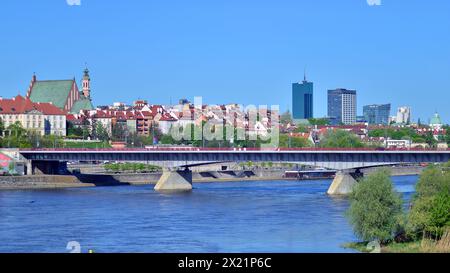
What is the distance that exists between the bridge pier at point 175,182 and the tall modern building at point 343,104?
4434 inches

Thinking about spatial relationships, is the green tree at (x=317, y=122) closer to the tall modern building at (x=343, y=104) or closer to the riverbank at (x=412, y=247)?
the tall modern building at (x=343, y=104)

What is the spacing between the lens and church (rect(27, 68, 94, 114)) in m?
73.9

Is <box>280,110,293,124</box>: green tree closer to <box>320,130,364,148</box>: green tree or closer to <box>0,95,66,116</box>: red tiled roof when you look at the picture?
<box>320,130,364,148</box>: green tree

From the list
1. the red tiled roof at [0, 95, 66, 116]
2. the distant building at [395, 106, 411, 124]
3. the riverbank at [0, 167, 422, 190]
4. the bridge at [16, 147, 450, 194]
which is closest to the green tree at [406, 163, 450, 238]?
the bridge at [16, 147, 450, 194]

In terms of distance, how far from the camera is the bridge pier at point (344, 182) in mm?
35594

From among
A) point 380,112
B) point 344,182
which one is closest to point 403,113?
point 380,112

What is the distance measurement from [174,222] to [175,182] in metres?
16.1

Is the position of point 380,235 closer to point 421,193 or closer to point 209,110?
point 421,193

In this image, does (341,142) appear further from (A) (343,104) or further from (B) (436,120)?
(A) (343,104)

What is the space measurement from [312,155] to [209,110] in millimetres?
45819

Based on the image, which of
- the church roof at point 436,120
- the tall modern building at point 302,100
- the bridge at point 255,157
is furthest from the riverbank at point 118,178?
the tall modern building at point 302,100

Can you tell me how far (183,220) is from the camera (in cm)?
2472

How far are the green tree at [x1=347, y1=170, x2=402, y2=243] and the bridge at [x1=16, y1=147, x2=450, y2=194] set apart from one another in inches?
650
